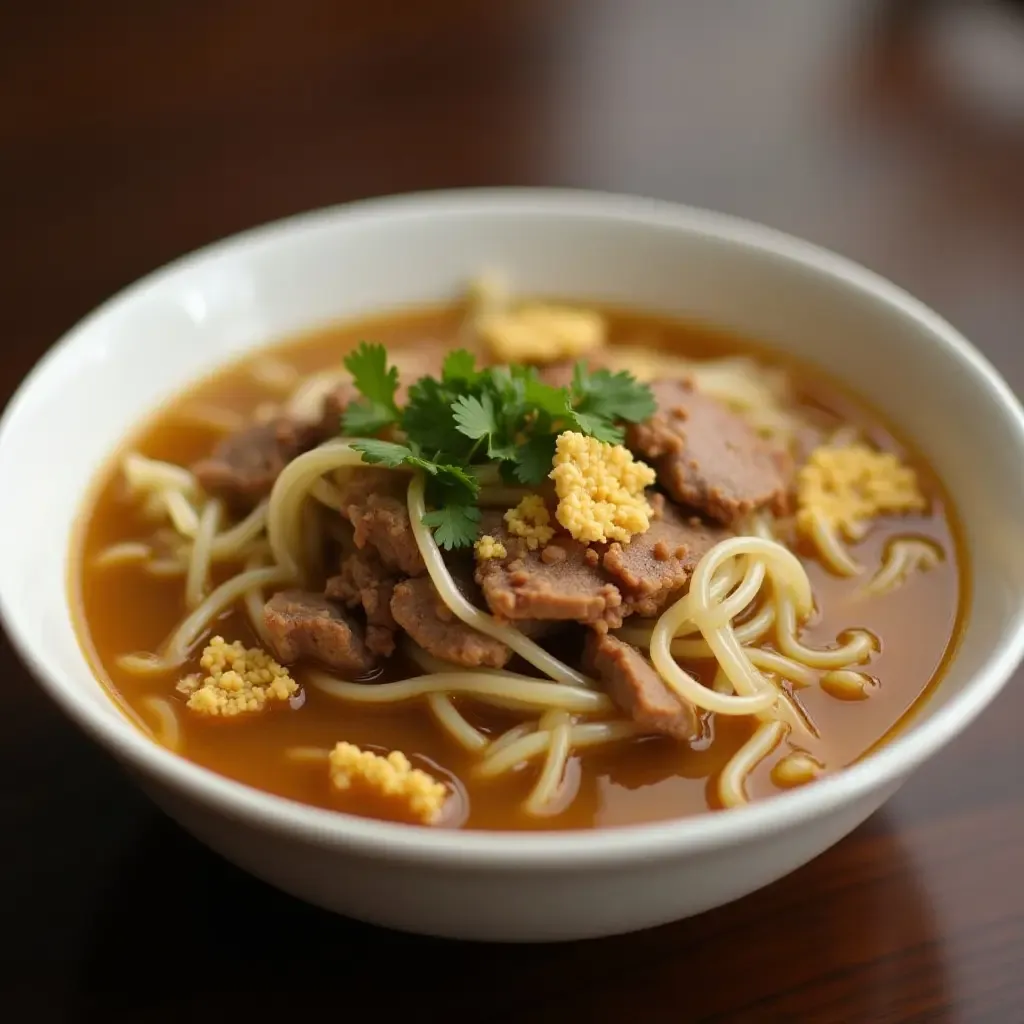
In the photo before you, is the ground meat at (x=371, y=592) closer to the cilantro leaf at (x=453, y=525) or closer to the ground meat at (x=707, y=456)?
the cilantro leaf at (x=453, y=525)

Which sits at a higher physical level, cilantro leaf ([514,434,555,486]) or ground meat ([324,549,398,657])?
cilantro leaf ([514,434,555,486])

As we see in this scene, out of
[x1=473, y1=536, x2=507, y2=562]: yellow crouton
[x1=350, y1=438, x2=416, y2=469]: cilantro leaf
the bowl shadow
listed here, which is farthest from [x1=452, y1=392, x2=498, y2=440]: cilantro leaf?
the bowl shadow

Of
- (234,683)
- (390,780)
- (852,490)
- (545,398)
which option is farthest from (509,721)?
(852,490)

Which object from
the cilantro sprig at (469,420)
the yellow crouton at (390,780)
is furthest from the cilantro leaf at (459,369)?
the yellow crouton at (390,780)

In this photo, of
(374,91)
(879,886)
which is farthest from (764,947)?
(374,91)

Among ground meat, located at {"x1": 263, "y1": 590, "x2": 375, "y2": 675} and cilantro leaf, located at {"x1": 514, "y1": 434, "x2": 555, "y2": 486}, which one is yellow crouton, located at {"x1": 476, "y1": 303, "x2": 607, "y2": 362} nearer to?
cilantro leaf, located at {"x1": 514, "y1": 434, "x2": 555, "y2": 486}

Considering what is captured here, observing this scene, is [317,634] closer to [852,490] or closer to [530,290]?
[852,490]

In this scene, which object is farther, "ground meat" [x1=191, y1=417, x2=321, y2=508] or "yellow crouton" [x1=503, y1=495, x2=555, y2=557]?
"ground meat" [x1=191, y1=417, x2=321, y2=508]
